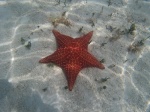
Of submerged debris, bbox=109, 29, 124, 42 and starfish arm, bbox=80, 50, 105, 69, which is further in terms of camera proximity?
submerged debris, bbox=109, 29, 124, 42

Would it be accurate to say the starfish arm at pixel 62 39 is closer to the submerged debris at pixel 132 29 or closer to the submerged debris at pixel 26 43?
the submerged debris at pixel 26 43

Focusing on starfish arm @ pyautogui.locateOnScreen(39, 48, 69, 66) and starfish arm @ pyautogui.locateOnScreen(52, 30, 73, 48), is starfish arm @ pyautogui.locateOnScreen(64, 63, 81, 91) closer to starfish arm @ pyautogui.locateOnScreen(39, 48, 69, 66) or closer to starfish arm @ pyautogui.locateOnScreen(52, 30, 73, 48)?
starfish arm @ pyautogui.locateOnScreen(39, 48, 69, 66)

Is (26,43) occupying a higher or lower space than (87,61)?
lower

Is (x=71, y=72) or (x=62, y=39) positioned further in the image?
(x=62, y=39)

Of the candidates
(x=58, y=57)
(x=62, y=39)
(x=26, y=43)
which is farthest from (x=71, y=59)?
(x=26, y=43)

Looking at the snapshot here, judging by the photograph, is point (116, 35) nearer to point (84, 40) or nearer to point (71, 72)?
point (84, 40)

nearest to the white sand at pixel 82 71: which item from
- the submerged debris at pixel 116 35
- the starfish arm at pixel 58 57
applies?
the submerged debris at pixel 116 35

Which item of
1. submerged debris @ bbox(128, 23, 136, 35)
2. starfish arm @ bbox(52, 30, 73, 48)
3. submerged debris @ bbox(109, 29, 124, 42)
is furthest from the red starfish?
submerged debris @ bbox(128, 23, 136, 35)
